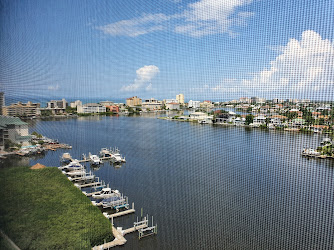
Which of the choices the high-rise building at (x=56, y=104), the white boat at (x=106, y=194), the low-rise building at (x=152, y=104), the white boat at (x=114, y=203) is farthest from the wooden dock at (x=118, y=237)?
the low-rise building at (x=152, y=104)

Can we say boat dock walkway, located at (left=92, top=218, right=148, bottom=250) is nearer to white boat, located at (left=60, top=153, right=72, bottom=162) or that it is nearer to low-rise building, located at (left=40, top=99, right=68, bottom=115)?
low-rise building, located at (left=40, top=99, right=68, bottom=115)

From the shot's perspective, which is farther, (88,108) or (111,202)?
(88,108)

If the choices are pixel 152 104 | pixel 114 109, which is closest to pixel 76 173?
pixel 152 104

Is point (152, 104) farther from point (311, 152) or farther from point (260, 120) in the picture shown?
point (311, 152)

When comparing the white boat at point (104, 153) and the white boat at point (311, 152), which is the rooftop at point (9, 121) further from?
the white boat at point (311, 152)

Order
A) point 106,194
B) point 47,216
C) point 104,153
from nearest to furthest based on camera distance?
point 47,216, point 106,194, point 104,153

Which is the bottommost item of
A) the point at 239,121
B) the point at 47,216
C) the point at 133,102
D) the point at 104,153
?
the point at 104,153
